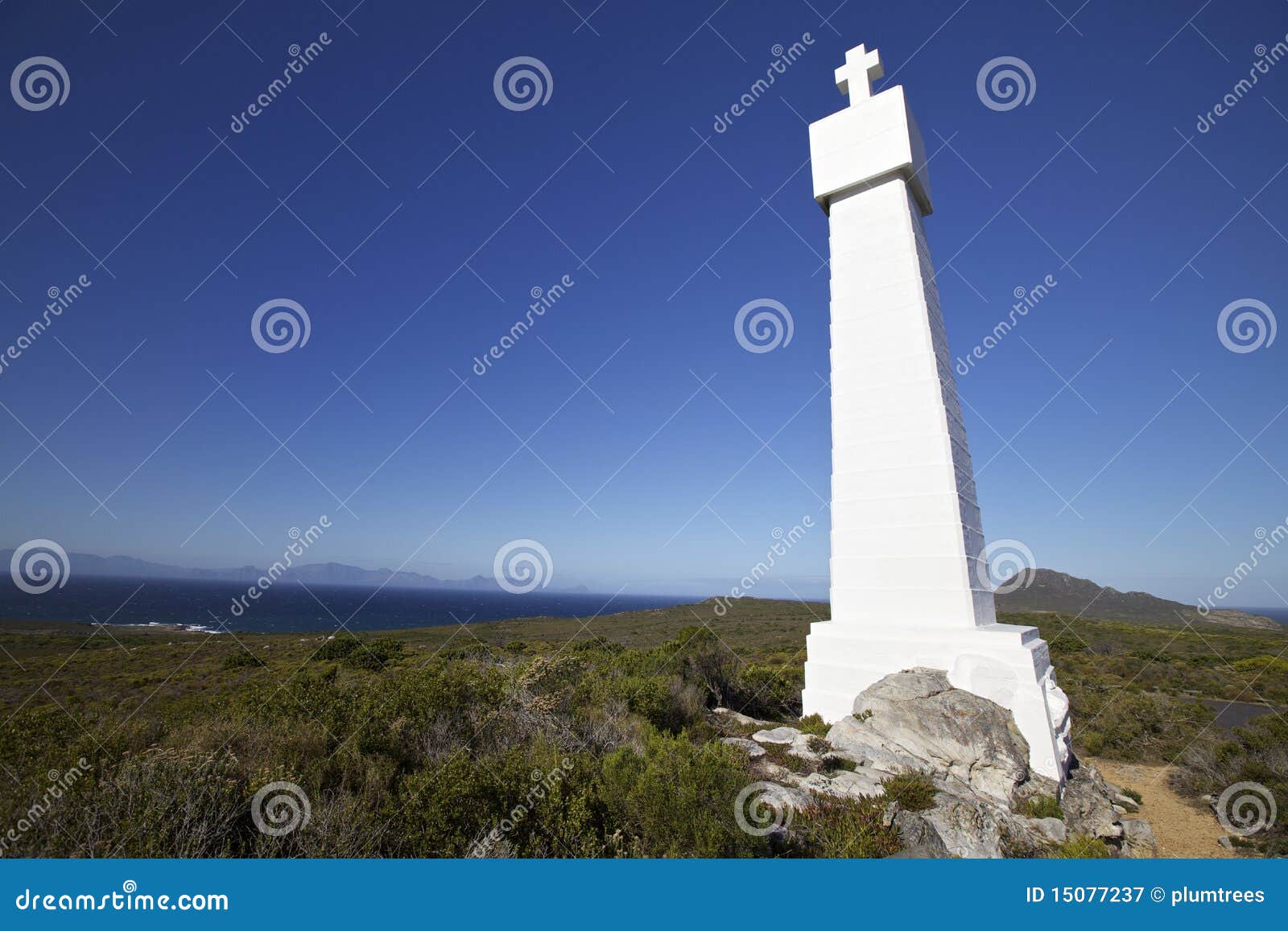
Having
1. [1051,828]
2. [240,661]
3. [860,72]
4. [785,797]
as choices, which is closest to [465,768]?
[785,797]

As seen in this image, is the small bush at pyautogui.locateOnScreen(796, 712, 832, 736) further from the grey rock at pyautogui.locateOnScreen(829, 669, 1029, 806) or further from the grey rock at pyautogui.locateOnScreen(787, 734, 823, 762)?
the grey rock at pyautogui.locateOnScreen(829, 669, 1029, 806)

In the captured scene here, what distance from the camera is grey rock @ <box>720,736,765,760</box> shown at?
7787mm

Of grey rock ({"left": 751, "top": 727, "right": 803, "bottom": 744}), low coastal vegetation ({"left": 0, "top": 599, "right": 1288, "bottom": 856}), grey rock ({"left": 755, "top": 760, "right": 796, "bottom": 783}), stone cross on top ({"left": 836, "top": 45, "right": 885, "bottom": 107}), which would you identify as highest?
stone cross on top ({"left": 836, "top": 45, "right": 885, "bottom": 107})

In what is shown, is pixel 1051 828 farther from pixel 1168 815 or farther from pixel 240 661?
pixel 240 661

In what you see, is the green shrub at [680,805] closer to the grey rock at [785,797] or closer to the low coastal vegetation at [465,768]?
the low coastal vegetation at [465,768]

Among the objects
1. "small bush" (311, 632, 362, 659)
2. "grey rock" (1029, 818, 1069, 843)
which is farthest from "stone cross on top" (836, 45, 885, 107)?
"small bush" (311, 632, 362, 659)

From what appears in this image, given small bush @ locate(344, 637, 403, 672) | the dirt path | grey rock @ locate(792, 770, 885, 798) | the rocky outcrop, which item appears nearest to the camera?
the rocky outcrop

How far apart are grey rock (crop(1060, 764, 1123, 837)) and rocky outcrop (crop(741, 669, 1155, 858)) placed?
0.02 m

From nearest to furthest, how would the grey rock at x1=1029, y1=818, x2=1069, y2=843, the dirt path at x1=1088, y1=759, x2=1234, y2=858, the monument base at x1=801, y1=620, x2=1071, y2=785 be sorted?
the grey rock at x1=1029, y1=818, x2=1069, y2=843, the monument base at x1=801, y1=620, x2=1071, y2=785, the dirt path at x1=1088, y1=759, x2=1234, y2=858

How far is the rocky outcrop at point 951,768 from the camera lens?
6203 mm

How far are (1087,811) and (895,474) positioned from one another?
5.93 m

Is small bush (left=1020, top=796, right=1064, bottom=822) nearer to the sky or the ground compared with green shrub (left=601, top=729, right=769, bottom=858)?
nearer to the ground

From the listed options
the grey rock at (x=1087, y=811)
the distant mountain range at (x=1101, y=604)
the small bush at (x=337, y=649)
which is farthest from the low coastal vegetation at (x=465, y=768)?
the distant mountain range at (x=1101, y=604)

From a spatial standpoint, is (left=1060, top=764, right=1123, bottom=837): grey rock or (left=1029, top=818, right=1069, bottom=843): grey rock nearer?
(left=1029, top=818, right=1069, bottom=843): grey rock
